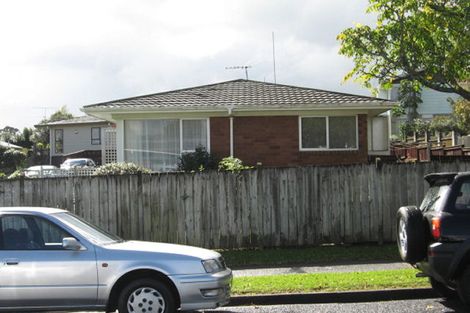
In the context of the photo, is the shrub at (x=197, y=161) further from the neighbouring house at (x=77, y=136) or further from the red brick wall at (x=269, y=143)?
the neighbouring house at (x=77, y=136)

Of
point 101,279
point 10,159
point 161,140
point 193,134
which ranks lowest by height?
point 101,279

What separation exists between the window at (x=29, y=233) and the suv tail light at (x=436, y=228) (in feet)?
14.8

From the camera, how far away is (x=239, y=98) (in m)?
19.4

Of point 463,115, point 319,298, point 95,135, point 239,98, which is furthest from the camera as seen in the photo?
point 95,135

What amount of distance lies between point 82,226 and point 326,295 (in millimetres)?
3629

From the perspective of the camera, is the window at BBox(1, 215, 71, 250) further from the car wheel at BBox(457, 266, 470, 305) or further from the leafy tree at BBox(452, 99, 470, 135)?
the leafy tree at BBox(452, 99, 470, 135)

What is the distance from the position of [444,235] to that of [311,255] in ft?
16.9

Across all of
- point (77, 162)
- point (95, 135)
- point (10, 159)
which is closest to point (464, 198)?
point (77, 162)

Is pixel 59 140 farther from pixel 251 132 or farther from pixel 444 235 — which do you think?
pixel 444 235

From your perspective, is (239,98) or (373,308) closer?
(373,308)

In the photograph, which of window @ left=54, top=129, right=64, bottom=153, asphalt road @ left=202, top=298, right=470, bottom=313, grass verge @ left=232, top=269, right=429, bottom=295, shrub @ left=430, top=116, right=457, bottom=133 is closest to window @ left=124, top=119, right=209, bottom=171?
grass verge @ left=232, top=269, right=429, bottom=295

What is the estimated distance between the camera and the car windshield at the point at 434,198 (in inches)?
322

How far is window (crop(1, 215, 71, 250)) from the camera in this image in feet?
24.5

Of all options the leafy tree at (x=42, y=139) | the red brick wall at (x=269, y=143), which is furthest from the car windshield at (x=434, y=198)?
the leafy tree at (x=42, y=139)
